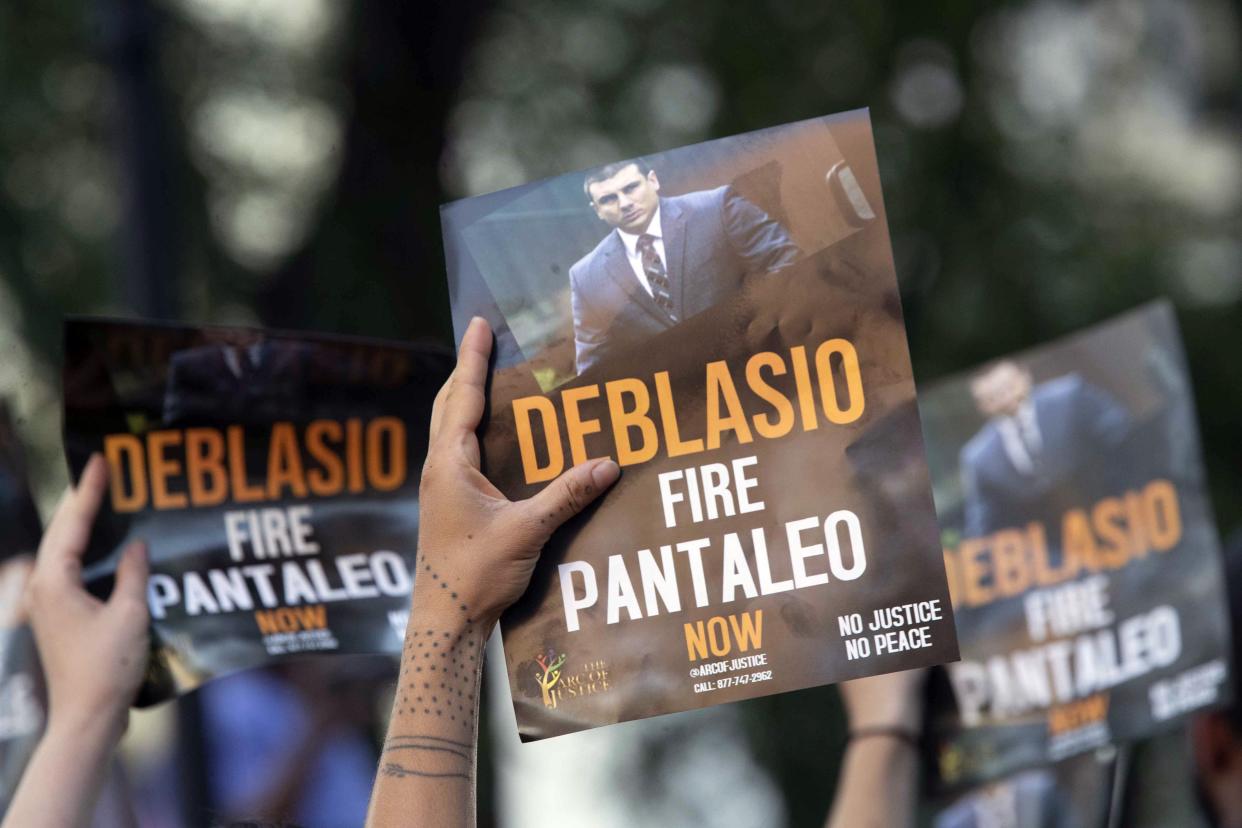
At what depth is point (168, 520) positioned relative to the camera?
2510 millimetres

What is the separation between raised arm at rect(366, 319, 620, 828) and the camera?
6.20 ft

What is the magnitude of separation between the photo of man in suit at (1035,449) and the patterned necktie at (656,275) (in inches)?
63.0

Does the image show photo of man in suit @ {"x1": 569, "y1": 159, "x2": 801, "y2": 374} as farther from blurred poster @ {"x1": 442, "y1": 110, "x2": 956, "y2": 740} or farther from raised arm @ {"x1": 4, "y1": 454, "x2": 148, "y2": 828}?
raised arm @ {"x1": 4, "y1": 454, "x2": 148, "y2": 828}

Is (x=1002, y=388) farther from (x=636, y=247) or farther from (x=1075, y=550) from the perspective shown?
(x=636, y=247)

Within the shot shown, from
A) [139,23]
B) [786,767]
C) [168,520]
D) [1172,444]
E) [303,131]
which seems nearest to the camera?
[168,520]

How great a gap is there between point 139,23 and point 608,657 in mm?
2898

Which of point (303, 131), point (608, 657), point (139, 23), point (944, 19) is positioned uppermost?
point (944, 19)

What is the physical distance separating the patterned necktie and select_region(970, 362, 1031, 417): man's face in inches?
63.0

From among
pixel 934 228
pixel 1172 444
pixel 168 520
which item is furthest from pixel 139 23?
pixel 934 228

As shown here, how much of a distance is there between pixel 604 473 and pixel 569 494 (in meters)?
0.05

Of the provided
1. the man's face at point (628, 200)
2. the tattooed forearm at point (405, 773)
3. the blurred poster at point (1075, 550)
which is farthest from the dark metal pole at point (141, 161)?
the tattooed forearm at point (405, 773)

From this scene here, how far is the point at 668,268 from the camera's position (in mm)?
2023

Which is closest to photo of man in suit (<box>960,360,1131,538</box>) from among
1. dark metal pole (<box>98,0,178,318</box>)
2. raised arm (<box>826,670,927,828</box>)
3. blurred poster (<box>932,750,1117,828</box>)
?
raised arm (<box>826,670,927,828</box>)

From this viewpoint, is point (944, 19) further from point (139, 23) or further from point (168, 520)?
point (168, 520)
